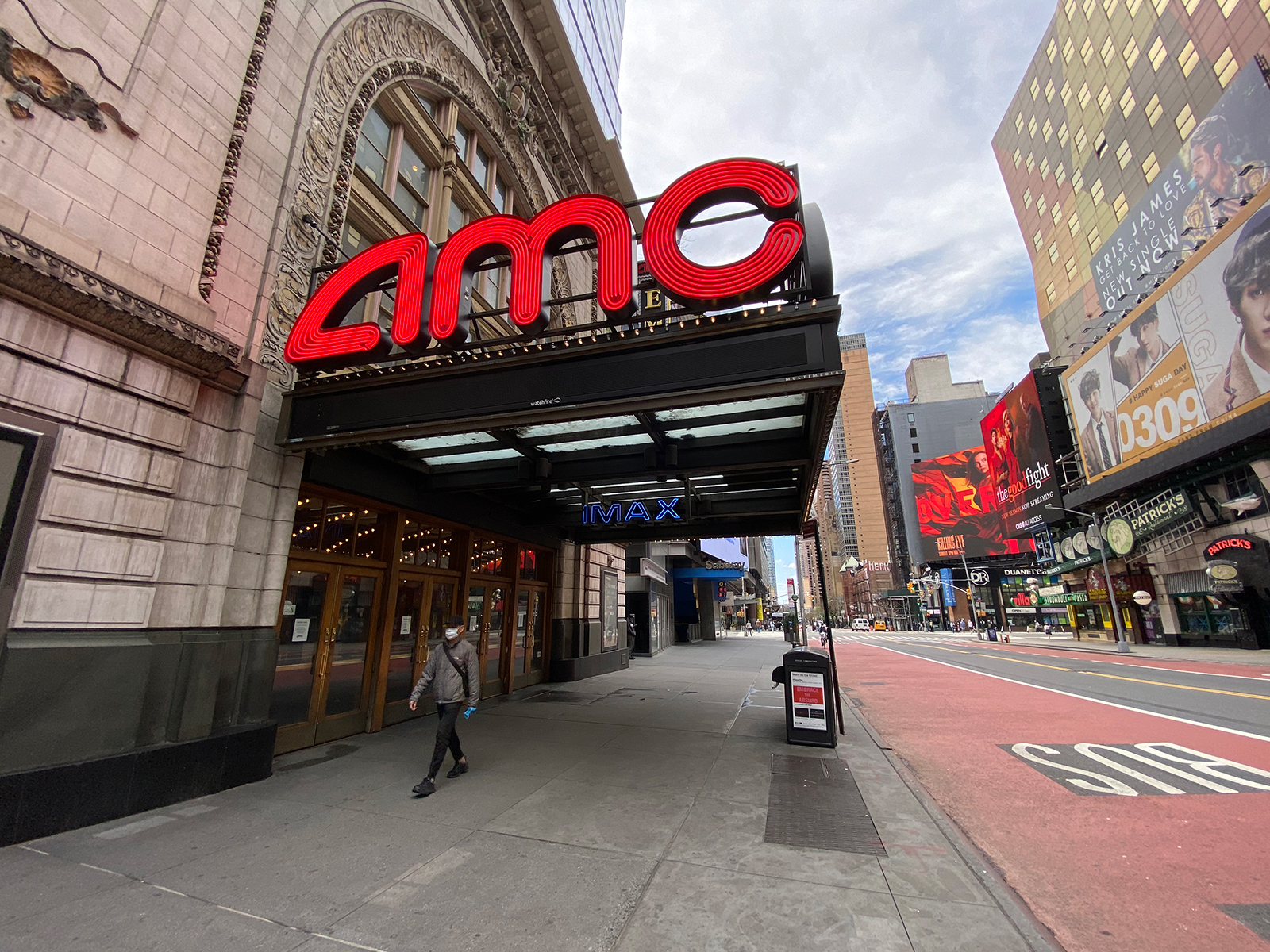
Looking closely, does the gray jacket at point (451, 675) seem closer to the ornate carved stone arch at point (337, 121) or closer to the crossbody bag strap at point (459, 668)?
the crossbody bag strap at point (459, 668)

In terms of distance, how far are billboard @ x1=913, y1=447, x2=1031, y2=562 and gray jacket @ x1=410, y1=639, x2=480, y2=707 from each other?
85600 millimetres

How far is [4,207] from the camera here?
181 inches

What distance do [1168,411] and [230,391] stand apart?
43.2 meters

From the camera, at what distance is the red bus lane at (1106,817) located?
11.5 feet

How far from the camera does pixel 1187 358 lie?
29234 millimetres

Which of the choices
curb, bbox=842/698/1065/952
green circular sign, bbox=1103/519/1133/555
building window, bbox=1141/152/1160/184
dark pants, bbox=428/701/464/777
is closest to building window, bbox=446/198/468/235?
dark pants, bbox=428/701/464/777

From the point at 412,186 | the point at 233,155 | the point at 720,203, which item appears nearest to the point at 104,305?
the point at 233,155

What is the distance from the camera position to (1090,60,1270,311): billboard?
31500mm

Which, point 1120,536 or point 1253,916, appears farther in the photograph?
point 1120,536

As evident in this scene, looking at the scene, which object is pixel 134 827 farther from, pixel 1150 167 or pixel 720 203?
pixel 1150 167

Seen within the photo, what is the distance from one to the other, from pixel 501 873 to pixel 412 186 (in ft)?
40.4

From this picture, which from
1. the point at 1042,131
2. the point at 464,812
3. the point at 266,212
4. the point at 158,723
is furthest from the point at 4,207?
the point at 1042,131

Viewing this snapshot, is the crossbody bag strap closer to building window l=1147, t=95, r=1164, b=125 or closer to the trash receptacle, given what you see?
the trash receptacle

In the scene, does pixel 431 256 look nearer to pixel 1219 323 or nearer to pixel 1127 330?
pixel 1219 323
